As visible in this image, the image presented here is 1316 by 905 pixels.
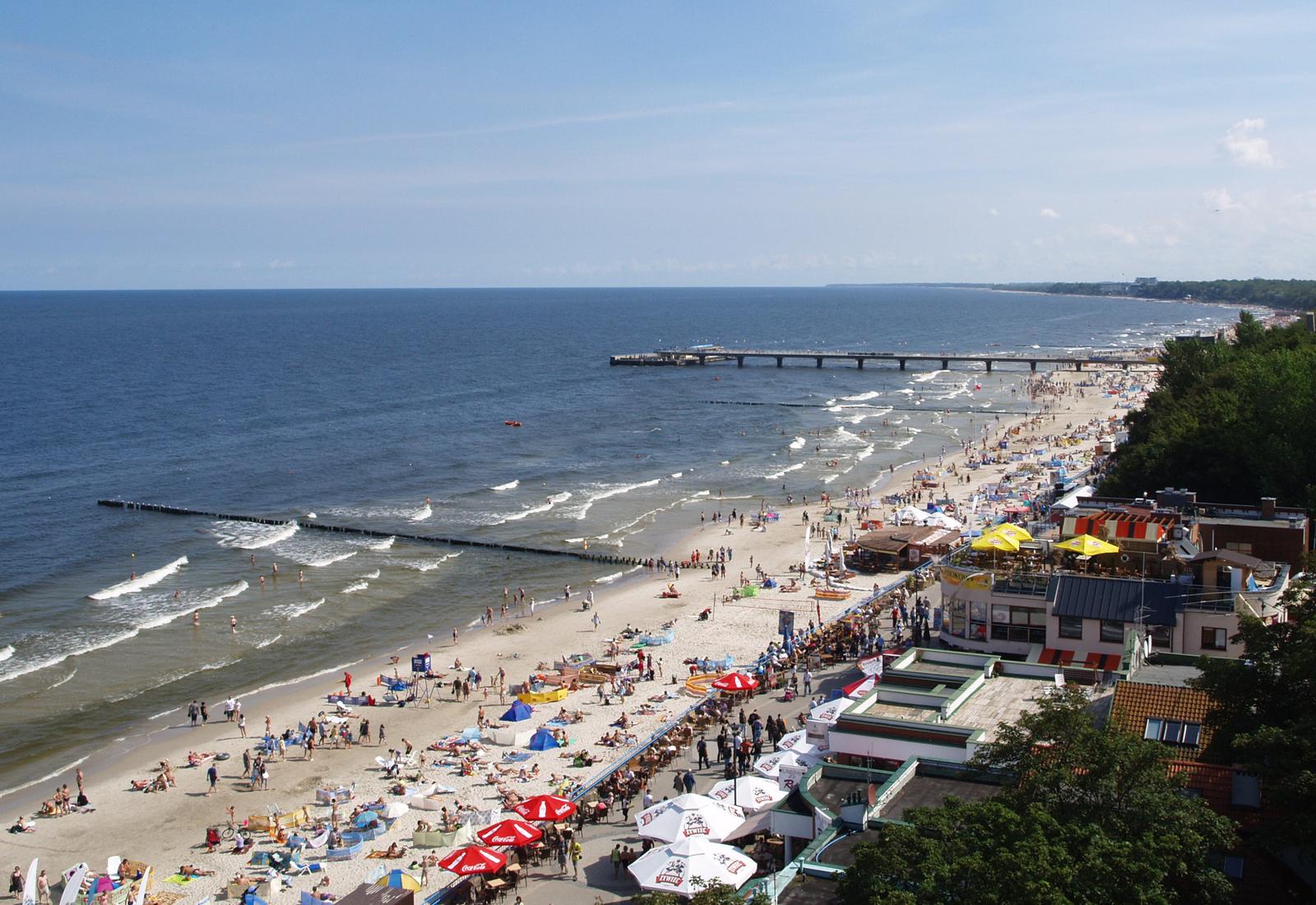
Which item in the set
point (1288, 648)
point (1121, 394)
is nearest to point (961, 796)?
point (1288, 648)

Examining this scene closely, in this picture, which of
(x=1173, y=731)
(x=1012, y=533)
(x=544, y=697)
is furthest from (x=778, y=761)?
(x=544, y=697)

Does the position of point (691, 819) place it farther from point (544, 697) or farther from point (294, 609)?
point (294, 609)

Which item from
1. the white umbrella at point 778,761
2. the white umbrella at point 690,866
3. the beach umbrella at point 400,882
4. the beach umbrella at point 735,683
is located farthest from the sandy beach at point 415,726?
the white umbrella at point 690,866

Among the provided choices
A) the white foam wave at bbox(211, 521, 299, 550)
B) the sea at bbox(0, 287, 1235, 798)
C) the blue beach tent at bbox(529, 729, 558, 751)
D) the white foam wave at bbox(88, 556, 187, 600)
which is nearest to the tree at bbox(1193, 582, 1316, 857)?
the blue beach tent at bbox(529, 729, 558, 751)

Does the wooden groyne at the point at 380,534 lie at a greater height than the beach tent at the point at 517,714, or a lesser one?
greater

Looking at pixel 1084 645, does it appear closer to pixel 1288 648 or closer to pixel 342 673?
pixel 1288 648

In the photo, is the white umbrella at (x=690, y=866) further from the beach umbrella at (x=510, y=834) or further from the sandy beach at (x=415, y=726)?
the sandy beach at (x=415, y=726)
